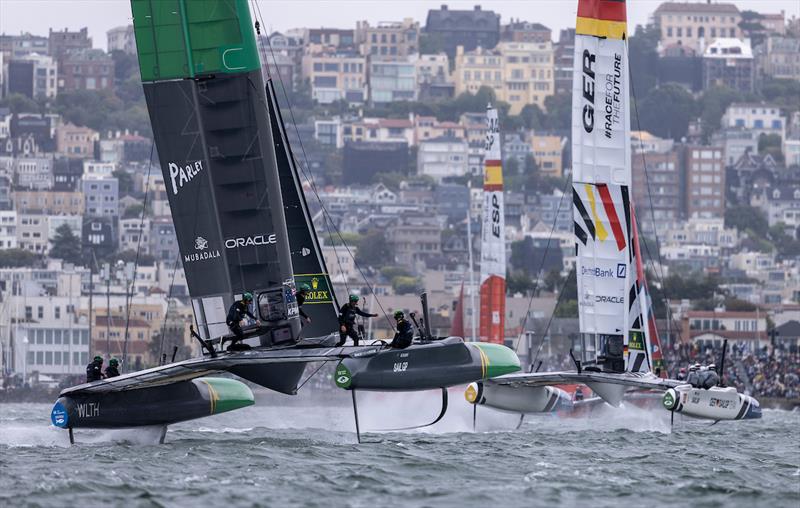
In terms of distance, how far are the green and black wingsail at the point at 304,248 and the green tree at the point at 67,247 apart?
365 feet

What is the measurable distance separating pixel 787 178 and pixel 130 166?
54182 millimetres

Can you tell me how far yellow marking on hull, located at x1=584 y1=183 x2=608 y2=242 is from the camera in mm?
28000

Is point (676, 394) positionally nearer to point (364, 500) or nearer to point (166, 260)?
point (364, 500)

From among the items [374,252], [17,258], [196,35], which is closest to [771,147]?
[374,252]

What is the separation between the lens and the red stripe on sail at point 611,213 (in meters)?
28.0

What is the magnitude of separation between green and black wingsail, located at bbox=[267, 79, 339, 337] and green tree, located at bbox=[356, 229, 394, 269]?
121m

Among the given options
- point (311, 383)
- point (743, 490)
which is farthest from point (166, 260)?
Answer: point (743, 490)

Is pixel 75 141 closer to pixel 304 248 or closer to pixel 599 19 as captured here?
pixel 599 19

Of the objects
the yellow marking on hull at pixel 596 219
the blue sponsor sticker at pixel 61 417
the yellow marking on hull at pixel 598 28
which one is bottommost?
the blue sponsor sticker at pixel 61 417

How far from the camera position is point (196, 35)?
2288 cm

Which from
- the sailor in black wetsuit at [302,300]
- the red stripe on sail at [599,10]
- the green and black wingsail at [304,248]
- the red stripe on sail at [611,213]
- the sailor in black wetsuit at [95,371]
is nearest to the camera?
the sailor in black wetsuit at [95,371]

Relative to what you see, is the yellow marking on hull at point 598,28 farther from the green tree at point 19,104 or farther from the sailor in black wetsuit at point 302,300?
the green tree at point 19,104

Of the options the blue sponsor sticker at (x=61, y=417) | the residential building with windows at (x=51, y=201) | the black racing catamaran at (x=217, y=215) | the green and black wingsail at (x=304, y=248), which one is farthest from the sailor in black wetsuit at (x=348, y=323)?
the residential building with windows at (x=51, y=201)

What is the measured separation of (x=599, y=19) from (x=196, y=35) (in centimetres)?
708
